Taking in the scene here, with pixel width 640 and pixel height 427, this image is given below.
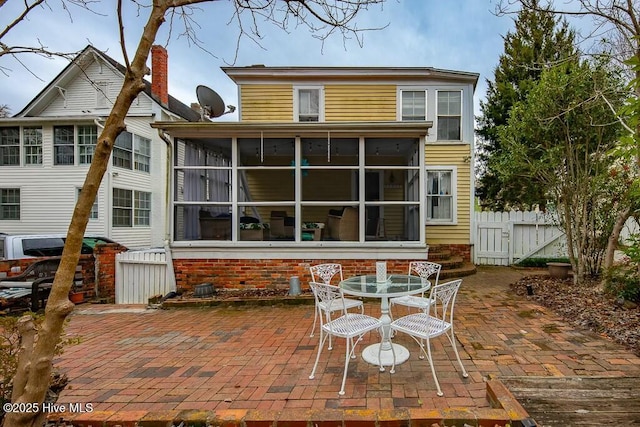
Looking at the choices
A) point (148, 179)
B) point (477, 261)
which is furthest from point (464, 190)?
point (148, 179)

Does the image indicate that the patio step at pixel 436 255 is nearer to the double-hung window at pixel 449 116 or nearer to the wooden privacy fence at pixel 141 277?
the double-hung window at pixel 449 116

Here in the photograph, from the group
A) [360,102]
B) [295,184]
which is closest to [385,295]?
[295,184]

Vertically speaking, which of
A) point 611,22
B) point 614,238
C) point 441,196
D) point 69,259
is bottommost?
point 614,238

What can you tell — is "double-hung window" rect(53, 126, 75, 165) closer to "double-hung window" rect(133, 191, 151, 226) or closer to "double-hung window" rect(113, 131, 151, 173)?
"double-hung window" rect(113, 131, 151, 173)

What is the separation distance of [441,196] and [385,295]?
7320 mm

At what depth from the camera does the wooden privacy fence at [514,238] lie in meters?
9.63

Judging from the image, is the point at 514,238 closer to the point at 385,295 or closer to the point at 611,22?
the point at 611,22

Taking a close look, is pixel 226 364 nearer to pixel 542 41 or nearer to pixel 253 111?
pixel 253 111

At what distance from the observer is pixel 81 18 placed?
3.13m

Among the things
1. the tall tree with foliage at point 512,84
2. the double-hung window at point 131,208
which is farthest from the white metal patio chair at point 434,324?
the double-hung window at point 131,208

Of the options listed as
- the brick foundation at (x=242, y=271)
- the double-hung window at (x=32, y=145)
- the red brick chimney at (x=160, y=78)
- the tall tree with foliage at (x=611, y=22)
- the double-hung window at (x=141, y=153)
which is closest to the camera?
the tall tree with foliage at (x=611, y=22)

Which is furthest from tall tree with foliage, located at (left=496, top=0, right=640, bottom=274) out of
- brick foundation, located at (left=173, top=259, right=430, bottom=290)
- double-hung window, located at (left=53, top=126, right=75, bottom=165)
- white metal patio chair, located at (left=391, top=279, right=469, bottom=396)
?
double-hung window, located at (left=53, top=126, right=75, bottom=165)

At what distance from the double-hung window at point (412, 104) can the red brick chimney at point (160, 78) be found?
32.2ft

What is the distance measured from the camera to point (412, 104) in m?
9.95
